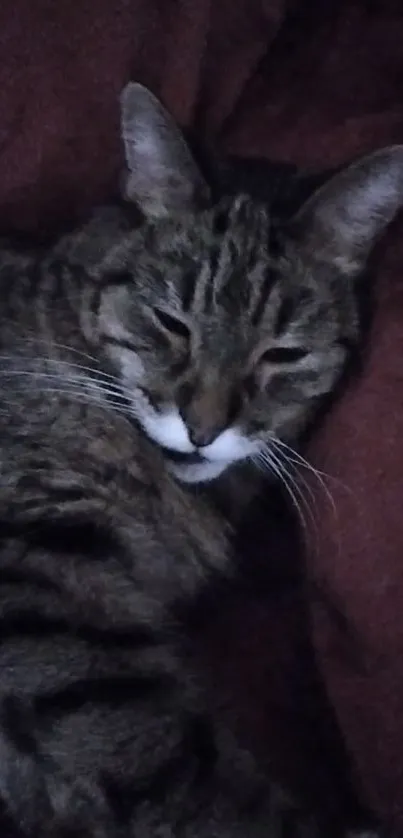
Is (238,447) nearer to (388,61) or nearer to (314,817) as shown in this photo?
(314,817)

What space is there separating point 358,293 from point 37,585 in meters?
0.43

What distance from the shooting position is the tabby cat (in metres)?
0.95

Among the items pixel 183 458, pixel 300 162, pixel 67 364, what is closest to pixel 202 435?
pixel 183 458

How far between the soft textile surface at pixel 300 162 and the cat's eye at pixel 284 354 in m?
0.07

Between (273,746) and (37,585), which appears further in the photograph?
(273,746)

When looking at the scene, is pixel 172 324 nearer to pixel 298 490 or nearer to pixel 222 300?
pixel 222 300

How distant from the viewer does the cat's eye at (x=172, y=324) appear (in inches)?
42.1

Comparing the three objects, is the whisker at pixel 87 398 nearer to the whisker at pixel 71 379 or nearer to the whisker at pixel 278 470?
the whisker at pixel 71 379

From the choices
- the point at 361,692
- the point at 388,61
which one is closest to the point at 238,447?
the point at 361,692

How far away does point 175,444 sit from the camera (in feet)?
3.50

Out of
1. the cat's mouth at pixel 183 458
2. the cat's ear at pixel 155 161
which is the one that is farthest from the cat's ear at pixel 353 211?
the cat's mouth at pixel 183 458

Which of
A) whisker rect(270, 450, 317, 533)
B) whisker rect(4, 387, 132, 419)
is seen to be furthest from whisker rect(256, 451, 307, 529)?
whisker rect(4, 387, 132, 419)

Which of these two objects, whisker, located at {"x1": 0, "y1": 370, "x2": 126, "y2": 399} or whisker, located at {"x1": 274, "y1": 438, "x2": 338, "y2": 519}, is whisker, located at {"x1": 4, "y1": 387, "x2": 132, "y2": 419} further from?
whisker, located at {"x1": 274, "y1": 438, "x2": 338, "y2": 519}

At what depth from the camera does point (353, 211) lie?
1.06 meters
